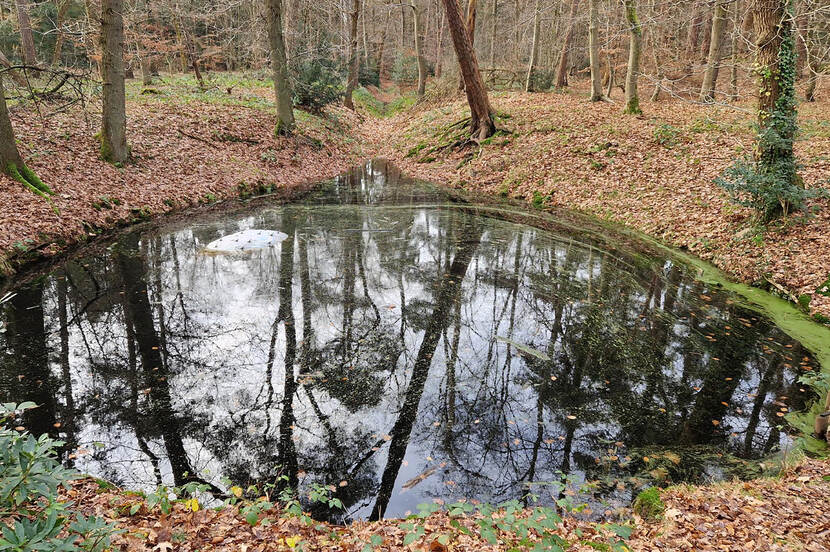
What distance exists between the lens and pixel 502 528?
125 inches

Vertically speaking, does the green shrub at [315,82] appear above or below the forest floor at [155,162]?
above

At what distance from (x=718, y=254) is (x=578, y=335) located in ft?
14.9

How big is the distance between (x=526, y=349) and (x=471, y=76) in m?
13.0

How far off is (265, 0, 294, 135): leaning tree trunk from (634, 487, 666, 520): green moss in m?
16.9

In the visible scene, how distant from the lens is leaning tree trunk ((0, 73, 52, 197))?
9.20 m

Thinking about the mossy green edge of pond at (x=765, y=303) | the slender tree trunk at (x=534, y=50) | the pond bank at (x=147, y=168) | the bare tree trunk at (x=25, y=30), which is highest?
the slender tree trunk at (x=534, y=50)

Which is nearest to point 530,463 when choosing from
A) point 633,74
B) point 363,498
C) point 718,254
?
point 363,498

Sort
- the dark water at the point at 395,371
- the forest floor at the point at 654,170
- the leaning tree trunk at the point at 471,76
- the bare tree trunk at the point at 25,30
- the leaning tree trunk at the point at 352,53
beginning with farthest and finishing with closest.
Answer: the leaning tree trunk at the point at 352,53 → the leaning tree trunk at the point at 471,76 → the bare tree trunk at the point at 25,30 → the forest floor at the point at 654,170 → the dark water at the point at 395,371

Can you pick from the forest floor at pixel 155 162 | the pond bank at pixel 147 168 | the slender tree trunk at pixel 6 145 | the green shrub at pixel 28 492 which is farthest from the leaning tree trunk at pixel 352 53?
the green shrub at pixel 28 492

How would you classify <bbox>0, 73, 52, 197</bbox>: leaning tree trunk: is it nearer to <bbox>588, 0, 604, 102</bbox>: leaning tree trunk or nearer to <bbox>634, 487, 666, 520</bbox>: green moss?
<bbox>634, 487, 666, 520</bbox>: green moss

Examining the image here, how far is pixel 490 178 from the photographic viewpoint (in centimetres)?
1565

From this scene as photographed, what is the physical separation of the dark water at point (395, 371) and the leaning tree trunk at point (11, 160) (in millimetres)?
2343

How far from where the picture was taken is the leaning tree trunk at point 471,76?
15684 mm

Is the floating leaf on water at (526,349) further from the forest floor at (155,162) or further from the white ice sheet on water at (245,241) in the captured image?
the forest floor at (155,162)
